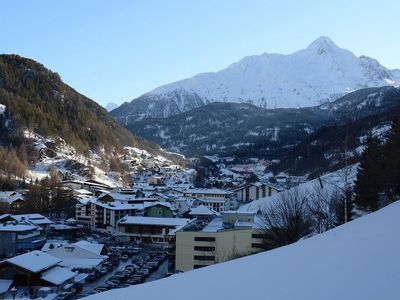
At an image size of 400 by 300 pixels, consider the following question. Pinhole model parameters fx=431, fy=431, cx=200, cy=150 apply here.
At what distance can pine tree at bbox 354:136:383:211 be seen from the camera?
1780 cm

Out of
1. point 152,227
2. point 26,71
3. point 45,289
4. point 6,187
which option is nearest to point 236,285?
point 45,289

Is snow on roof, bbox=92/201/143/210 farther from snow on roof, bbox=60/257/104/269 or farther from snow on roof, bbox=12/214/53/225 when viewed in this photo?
snow on roof, bbox=60/257/104/269

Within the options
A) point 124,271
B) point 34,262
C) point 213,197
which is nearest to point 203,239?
point 124,271

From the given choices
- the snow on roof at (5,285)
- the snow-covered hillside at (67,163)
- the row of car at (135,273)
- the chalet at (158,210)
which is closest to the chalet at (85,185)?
the snow-covered hillside at (67,163)

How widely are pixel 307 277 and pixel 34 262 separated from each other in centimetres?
2229

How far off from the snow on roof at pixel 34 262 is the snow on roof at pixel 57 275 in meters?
0.34

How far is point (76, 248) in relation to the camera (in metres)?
31.0

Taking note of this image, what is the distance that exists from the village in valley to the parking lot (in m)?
0.06

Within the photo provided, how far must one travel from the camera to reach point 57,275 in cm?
2427

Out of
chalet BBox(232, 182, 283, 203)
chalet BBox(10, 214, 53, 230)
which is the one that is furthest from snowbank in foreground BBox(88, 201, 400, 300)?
chalet BBox(232, 182, 283, 203)

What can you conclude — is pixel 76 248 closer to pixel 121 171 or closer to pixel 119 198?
pixel 119 198

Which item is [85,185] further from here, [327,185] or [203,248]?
[203,248]

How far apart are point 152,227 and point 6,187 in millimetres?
30107

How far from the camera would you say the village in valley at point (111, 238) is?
24031 millimetres
